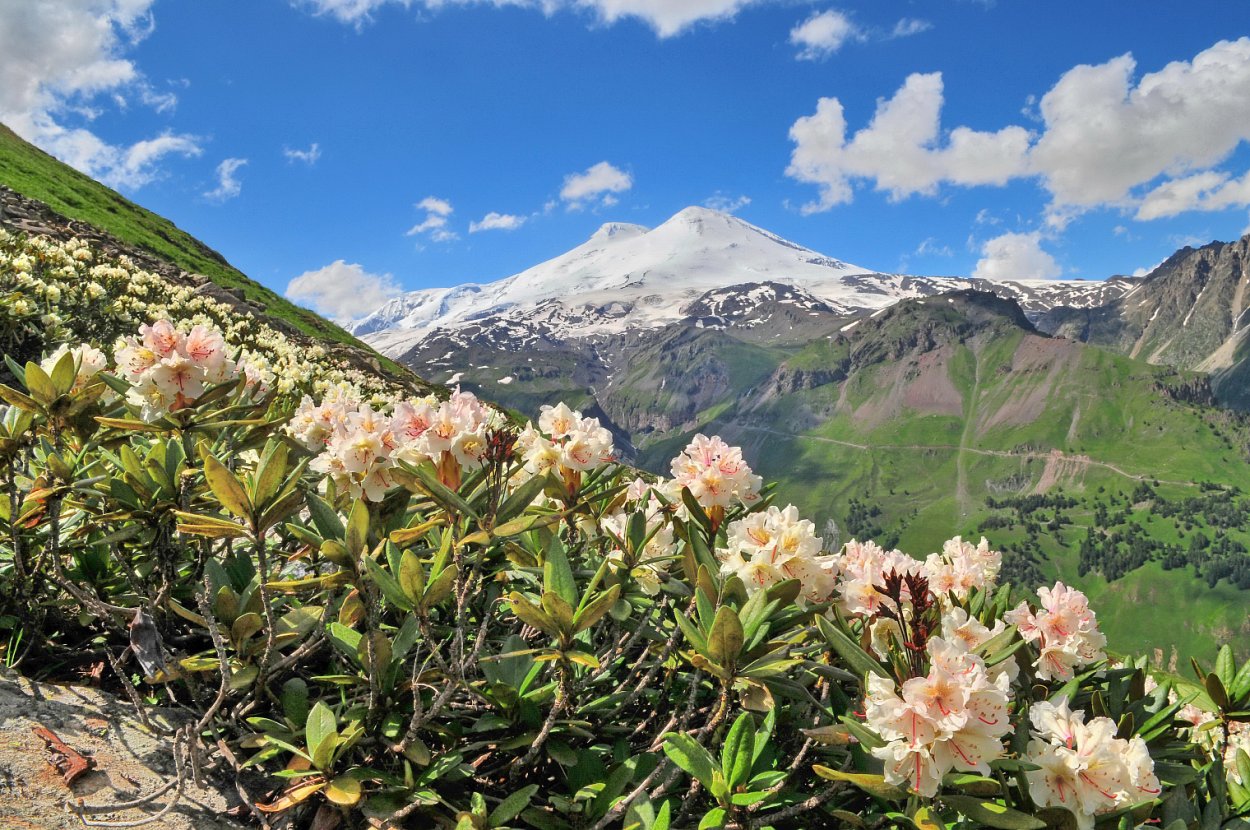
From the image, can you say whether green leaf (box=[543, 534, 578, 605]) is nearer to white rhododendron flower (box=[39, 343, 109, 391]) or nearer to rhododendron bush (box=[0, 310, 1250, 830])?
rhododendron bush (box=[0, 310, 1250, 830])

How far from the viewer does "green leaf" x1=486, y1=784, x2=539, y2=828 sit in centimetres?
229

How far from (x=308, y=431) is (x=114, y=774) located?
1718mm

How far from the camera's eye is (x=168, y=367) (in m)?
3.18

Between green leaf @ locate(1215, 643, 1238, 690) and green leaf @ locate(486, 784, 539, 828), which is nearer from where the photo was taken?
green leaf @ locate(486, 784, 539, 828)

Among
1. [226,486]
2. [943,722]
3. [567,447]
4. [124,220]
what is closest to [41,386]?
[226,486]

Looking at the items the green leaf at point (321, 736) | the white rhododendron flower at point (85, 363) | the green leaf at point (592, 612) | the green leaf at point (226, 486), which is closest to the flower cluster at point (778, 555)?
the green leaf at point (592, 612)

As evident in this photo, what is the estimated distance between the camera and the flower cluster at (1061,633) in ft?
10.3

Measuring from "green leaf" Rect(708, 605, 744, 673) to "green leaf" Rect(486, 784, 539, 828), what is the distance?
2.50ft

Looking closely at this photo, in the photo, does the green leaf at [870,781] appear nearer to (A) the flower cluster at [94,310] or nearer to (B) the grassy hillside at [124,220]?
(A) the flower cluster at [94,310]

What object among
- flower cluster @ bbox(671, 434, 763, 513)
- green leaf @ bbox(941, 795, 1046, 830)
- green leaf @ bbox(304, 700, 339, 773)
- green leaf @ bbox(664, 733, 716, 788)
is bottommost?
green leaf @ bbox(304, 700, 339, 773)

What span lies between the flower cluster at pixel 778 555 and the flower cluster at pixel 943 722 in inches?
34.8

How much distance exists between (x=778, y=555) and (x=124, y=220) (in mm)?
74964

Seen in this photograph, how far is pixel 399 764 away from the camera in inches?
103

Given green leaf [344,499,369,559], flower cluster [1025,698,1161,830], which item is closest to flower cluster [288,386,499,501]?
green leaf [344,499,369,559]
